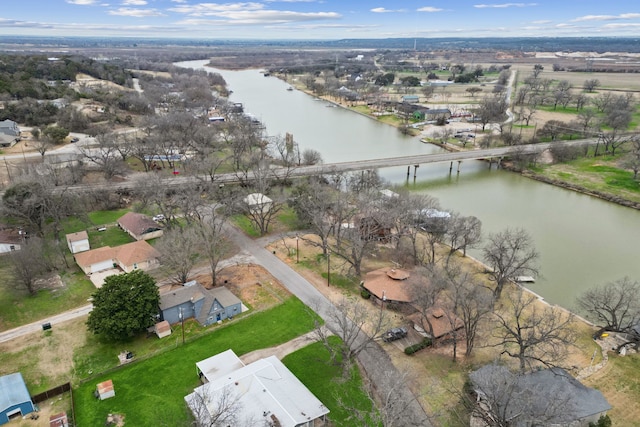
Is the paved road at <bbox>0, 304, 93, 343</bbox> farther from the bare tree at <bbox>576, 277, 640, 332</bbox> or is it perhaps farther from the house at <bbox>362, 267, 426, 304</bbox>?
the bare tree at <bbox>576, 277, 640, 332</bbox>

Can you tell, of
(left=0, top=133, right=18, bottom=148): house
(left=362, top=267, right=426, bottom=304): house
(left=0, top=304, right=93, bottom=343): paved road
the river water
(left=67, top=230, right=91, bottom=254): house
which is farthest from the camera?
(left=0, top=133, right=18, bottom=148): house

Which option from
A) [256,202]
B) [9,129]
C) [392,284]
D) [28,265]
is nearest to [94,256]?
[28,265]

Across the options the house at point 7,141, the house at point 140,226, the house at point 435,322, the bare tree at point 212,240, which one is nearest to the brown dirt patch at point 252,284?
the bare tree at point 212,240

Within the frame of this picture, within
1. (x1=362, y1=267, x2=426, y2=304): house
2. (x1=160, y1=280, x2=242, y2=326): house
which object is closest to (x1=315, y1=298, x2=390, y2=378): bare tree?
(x1=362, y1=267, x2=426, y2=304): house

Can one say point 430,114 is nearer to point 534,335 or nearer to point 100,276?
point 534,335

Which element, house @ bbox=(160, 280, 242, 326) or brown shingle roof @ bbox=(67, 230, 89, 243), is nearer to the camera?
house @ bbox=(160, 280, 242, 326)

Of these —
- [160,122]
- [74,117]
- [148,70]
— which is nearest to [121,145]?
[160,122]

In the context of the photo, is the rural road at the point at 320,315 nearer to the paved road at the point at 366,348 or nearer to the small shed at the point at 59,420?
the paved road at the point at 366,348
